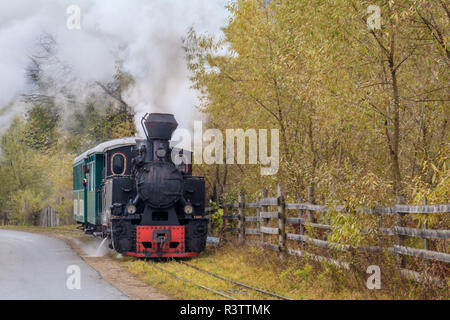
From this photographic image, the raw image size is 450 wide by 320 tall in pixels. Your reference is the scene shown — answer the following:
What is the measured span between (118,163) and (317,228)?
5857 millimetres

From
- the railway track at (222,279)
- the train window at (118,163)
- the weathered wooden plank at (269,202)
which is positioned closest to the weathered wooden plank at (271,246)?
the weathered wooden plank at (269,202)

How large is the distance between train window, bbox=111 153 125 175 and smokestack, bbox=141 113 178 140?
5.71 feet

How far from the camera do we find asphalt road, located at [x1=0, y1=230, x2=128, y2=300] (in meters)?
9.35

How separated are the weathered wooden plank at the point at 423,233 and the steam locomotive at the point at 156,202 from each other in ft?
21.1

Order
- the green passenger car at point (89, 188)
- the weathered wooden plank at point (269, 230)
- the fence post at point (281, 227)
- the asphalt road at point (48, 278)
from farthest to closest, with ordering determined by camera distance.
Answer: the green passenger car at point (89, 188)
the weathered wooden plank at point (269, 230)
the fence post at point (281, 227)
the asphalt road at point (48, 278)

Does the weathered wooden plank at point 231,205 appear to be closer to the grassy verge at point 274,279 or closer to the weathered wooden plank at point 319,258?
the grassy verge at point 274,279

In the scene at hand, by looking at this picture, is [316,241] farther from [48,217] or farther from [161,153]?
[48,217]

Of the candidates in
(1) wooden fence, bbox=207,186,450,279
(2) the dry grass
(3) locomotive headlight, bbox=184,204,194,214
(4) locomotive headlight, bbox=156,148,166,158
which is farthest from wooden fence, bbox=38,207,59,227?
(2) the dry grass

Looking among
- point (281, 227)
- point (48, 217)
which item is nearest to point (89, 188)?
point (281, 227)

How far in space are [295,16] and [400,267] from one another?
4.78 metres

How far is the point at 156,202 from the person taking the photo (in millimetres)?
14172

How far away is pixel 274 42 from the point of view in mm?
14445

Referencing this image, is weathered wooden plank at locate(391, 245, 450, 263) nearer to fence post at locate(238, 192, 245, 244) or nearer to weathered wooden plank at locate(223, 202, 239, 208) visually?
fence post at locate(238, 192, 245, 244)

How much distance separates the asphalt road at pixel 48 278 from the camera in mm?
9352
